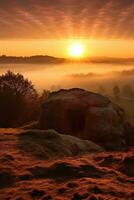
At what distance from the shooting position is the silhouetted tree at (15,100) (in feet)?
181

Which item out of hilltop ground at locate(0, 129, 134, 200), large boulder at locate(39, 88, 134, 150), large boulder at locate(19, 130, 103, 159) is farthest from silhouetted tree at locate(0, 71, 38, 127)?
hilltop ground at locate(0, 129, 134, 200)

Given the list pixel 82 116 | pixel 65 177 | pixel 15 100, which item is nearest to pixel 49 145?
pixel 65 177

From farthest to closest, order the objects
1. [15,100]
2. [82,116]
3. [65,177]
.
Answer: [15,100], [82,116], [65,177]

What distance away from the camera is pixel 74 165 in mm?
16750

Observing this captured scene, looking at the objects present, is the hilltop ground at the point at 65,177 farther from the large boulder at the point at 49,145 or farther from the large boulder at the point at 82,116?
the large boulder at the point at 82,116

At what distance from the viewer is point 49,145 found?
21.2 metres

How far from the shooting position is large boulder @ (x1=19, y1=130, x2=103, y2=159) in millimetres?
20031

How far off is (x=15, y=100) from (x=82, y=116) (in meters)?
21.8

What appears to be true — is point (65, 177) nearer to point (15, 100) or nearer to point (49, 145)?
point (49, 145)

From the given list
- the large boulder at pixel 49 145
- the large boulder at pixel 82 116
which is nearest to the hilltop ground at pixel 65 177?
the large boulder at pixel 49 145

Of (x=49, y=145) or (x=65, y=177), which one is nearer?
(x=65, y=177)

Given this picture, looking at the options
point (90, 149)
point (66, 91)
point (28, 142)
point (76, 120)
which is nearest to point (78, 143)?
point (90, 149)

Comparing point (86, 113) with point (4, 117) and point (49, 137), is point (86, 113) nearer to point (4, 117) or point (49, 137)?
point (49, 137)

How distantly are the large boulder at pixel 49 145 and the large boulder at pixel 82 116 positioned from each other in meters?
9.79
